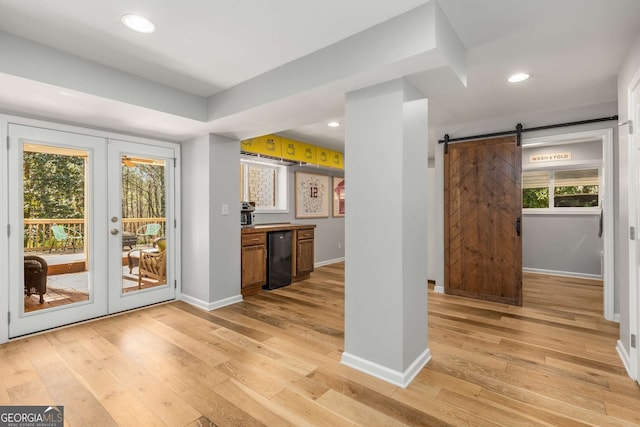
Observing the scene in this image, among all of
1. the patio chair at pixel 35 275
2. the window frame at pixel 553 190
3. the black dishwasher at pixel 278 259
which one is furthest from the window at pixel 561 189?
the patio chair at pixel 35 275

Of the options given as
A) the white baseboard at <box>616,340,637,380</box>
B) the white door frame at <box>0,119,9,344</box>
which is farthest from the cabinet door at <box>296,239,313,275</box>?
the white baseboard at <box>616,340,637,380</box>

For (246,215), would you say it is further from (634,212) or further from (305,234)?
(634,212)

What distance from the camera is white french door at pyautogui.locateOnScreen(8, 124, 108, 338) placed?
283 centimetres

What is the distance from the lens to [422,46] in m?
1.80

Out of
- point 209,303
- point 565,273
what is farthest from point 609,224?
point 209,303

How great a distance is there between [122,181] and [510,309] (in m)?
A: 4.78

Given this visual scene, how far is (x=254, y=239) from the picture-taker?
14.3ft

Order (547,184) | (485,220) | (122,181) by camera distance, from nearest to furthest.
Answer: (122,181) < (485,220) < (547,184)

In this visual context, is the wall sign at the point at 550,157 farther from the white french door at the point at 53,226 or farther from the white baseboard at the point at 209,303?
the white french door at the point at 53,226

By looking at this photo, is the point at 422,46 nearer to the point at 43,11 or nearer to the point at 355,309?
the point at 355,309

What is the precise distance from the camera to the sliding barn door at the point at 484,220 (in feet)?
12.6

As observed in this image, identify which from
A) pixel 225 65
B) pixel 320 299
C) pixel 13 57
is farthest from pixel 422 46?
pixel 320 299

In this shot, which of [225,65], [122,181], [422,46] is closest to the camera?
[422,46]

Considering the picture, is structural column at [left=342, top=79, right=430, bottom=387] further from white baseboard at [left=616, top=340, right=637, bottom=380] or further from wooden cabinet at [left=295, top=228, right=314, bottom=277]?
wooden cabinet at [left=295, top=228, right=314, bottom=277]
